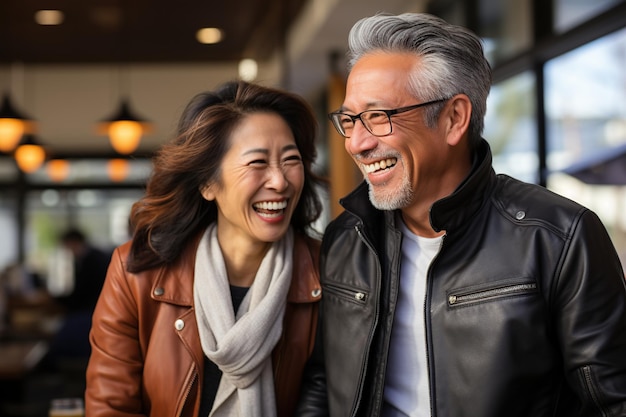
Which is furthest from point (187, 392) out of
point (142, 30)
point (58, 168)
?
point (58, 168)

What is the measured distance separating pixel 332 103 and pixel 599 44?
4715mm

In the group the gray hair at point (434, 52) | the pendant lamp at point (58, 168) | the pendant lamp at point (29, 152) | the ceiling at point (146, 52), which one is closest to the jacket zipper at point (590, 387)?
the gray hair at point (434, 52)

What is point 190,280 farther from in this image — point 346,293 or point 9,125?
point 9,125

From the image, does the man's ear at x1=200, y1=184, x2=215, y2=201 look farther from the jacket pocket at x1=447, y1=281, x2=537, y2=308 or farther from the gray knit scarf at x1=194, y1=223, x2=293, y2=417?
the jacket pocket at x1=447, y1=281, x2=537, y2=308

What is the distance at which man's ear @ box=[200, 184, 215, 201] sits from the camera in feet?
7.13

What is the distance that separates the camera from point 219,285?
210cm

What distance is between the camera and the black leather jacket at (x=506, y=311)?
5.20 ft

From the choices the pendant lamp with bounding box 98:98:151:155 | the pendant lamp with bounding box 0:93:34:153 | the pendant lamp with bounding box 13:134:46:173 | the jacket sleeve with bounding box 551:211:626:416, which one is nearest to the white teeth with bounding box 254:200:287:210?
the jacket sleeve with bounding box 551:211:626:416

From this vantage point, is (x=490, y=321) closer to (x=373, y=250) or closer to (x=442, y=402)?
(x=442, y=402)

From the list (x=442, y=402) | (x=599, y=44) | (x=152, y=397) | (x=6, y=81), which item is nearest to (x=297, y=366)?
(x=152, y=397)

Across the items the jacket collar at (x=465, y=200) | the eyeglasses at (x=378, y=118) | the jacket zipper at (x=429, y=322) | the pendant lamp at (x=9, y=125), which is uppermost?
the pendant lamp at (x=9, y=125)

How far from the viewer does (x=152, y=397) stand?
2098 millimetres

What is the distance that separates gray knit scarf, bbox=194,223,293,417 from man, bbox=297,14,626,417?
0.16 m

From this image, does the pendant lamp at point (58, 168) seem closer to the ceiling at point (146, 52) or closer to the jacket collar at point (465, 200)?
the ceiling at point (146, 52)
